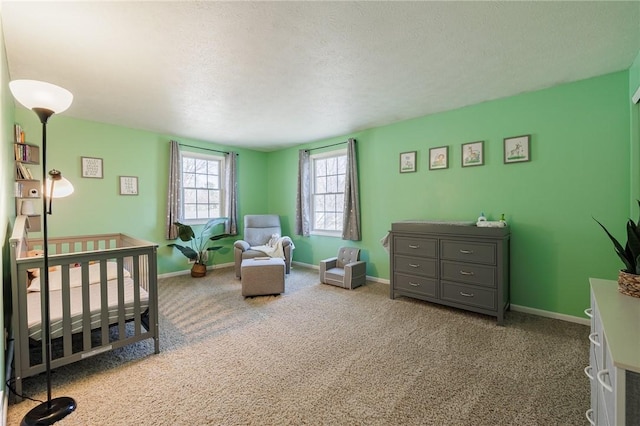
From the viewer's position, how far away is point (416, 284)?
3.31m

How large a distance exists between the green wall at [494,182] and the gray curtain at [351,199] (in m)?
0.12

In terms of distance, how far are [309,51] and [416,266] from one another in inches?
98.0

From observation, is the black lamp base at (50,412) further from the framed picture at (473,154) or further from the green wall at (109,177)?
the framed picture at (473,154)

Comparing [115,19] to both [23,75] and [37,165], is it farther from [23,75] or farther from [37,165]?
[37,165]

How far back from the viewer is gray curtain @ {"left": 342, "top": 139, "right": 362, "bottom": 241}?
4.42 m

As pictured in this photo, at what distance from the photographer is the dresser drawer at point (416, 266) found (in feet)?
10.5

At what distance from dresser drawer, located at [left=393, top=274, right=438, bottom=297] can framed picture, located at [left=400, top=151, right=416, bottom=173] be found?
4.80 feet

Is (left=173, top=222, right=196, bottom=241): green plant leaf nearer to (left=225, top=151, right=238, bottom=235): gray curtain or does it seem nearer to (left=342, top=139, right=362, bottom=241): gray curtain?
(left=225, top=151, right=238, bottom=235): gray curtain

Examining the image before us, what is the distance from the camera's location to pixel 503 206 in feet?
10.4

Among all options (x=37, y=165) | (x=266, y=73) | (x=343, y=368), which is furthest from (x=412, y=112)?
(x=37, y=165)

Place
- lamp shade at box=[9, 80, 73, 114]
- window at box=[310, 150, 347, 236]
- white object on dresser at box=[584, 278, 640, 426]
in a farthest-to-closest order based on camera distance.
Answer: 1. window at box=[310, 150, 347, 236]
2. lamp shade at box=[9, 80, 73, 114]
3. white object on dresser at box=[584, 278, 640, 426]

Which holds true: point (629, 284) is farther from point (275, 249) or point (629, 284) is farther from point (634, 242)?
point (275, 249)

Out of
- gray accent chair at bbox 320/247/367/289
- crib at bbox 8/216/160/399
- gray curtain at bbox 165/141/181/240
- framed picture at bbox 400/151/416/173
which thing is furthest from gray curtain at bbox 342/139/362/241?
crib at bbox 8/216/160/399

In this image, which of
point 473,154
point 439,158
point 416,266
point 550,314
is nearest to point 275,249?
point 416,266
